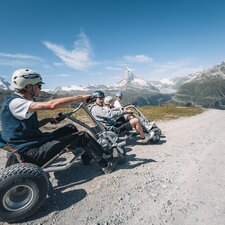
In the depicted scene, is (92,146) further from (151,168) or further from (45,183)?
(151,168)

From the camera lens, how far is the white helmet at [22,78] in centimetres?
506

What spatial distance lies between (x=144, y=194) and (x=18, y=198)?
3038 millimetres

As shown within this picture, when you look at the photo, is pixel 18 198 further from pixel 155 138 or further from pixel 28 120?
pixel 155 138

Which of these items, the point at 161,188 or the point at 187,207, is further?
the point at 161,188

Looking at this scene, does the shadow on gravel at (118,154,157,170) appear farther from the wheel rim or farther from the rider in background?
the wheel rim

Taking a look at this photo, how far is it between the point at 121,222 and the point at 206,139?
847cm

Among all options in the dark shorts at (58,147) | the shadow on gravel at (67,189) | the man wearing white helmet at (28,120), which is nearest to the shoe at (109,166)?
the shadow on gravel at (67,189)

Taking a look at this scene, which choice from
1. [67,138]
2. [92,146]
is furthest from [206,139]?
[67,138]

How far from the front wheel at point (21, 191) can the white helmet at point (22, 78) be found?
6.46 feet

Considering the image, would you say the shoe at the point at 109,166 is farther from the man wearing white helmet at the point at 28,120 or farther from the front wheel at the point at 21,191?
the front wheel at the point at 21,191

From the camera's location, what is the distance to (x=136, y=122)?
32.5 feet

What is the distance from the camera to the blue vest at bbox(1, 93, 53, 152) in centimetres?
484

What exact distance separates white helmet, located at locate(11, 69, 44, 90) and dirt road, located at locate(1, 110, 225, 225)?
2989 millimetres

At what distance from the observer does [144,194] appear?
5242 millimetres
